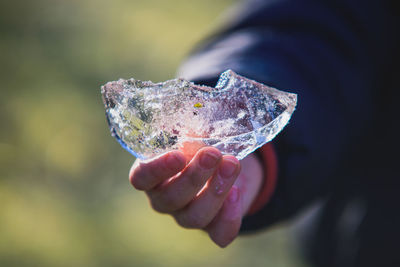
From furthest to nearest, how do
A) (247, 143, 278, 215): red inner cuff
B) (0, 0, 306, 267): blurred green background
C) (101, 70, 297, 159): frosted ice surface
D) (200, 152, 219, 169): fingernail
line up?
1. (0, 0, 306, 267): blurred green background
2. (247, 143, 278, 215): red inner cuff
3. (101, 70, 297, 159): frosted ice surface
4. (200, 152, 219, 169): fingernail

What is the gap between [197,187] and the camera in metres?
1.23

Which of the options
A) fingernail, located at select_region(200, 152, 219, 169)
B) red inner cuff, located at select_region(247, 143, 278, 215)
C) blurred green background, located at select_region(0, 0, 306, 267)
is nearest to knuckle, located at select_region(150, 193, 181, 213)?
fingernail, located at select_region(200, 152, 219, 169)

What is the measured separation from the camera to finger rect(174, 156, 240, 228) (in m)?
1.19

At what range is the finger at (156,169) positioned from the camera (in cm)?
114

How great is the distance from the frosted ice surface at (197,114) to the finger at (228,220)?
0.56 ft

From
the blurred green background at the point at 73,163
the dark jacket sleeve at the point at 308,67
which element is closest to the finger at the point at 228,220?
the dark jacket sleeve at the point at 308,67

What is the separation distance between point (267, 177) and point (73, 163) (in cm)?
265

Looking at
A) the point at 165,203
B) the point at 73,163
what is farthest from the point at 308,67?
the point at 73,163

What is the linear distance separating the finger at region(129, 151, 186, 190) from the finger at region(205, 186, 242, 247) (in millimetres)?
281

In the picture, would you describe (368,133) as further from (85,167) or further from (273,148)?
(85,167)

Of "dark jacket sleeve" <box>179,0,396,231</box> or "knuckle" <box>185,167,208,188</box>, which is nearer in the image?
"knuckle" <box>185,167,208,188</box>

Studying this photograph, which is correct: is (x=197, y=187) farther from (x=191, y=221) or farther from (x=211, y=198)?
(x=191, y=221)

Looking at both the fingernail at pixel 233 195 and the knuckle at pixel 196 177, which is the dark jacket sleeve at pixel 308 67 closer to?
the fingernail at pixel 233 195

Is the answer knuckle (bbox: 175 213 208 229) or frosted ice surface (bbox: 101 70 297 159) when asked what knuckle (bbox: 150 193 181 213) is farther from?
frosted ice surface (bbox: 101 70 297 159)
